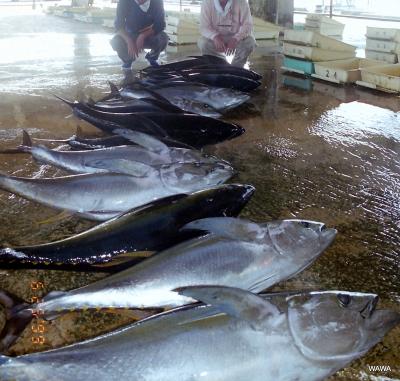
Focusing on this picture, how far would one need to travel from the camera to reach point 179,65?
6.68 meters

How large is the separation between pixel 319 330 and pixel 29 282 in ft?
5.39

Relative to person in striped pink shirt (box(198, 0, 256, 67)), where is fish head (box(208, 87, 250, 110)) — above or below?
below

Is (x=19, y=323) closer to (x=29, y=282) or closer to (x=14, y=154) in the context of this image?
(x=29, y=282)

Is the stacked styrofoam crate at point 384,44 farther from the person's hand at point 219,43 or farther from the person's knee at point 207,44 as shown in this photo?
the person's knee at point 207,44

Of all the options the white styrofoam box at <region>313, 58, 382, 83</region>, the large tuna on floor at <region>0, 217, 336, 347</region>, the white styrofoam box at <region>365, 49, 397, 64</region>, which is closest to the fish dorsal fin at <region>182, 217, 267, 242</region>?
the large tuna on floor at <region>0, 217, 336, 347</region>

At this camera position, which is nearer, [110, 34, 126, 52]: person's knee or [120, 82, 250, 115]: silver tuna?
[120, 82, 250, 115]: silver tuna

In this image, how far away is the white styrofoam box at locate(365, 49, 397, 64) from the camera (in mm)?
8383

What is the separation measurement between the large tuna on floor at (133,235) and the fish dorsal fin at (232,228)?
74 millimetres

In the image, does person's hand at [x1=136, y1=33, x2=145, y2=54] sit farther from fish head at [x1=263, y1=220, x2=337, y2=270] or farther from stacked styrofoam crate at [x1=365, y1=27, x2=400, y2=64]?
fish head at [x1=263, y1=220, x2=337, y2=270]

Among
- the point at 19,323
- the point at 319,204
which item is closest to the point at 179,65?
Result: the point at 319,204

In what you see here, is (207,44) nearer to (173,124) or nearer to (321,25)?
(321,25)

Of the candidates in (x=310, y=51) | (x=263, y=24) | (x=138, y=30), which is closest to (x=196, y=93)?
(x=310, y=51)

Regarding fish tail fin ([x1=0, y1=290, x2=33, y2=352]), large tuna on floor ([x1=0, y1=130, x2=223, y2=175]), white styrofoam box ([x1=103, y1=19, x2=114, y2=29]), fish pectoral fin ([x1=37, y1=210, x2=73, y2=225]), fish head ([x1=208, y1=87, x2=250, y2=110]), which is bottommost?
fish tail fin ([x1=0, y1=290, x2=33, y2=352])

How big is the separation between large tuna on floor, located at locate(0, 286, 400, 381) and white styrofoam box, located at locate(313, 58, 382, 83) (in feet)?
19.4
